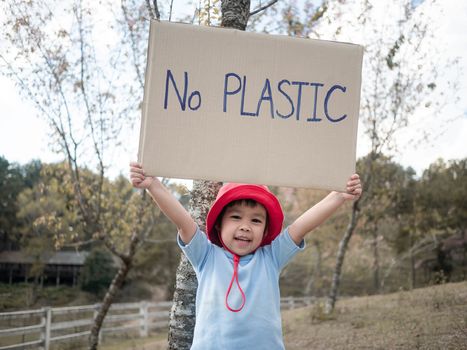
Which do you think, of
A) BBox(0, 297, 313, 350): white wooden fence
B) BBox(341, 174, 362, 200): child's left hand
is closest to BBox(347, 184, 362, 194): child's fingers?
BBox(341, 174, 362, 200): child's left hand

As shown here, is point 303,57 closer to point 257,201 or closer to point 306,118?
point 306,118

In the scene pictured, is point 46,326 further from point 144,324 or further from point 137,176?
point 137,176

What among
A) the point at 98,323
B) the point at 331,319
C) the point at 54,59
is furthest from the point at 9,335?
the point at 331,319

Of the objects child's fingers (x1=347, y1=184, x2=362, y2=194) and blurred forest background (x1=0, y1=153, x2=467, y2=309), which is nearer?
child's fingers (x1=347, y1=184, x2=362, y2=194)

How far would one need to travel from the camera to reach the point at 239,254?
2.00 m

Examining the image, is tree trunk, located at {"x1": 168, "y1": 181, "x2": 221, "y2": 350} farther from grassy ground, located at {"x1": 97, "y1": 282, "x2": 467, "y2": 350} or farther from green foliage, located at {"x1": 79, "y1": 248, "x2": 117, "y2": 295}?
green foliage, located at {"x1": 79, "y1": 248, "x2": 117, "y2": 295}

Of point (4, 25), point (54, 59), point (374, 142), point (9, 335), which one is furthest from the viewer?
point (374, 142)

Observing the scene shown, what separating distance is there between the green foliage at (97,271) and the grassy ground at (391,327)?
19.1 metres

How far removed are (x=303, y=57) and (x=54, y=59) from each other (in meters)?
5.72

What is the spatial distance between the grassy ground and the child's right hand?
3729mm

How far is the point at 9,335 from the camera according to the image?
8.27m


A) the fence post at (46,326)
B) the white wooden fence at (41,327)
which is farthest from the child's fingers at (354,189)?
the fence post at (46,326)

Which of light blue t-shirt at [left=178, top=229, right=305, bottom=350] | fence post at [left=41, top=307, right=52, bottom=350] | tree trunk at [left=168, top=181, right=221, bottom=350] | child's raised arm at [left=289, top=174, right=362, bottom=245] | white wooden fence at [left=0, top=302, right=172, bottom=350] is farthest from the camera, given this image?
fence post at [left=41, top=307, right=52, bottom=350]

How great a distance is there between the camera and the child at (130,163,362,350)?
183 cm
